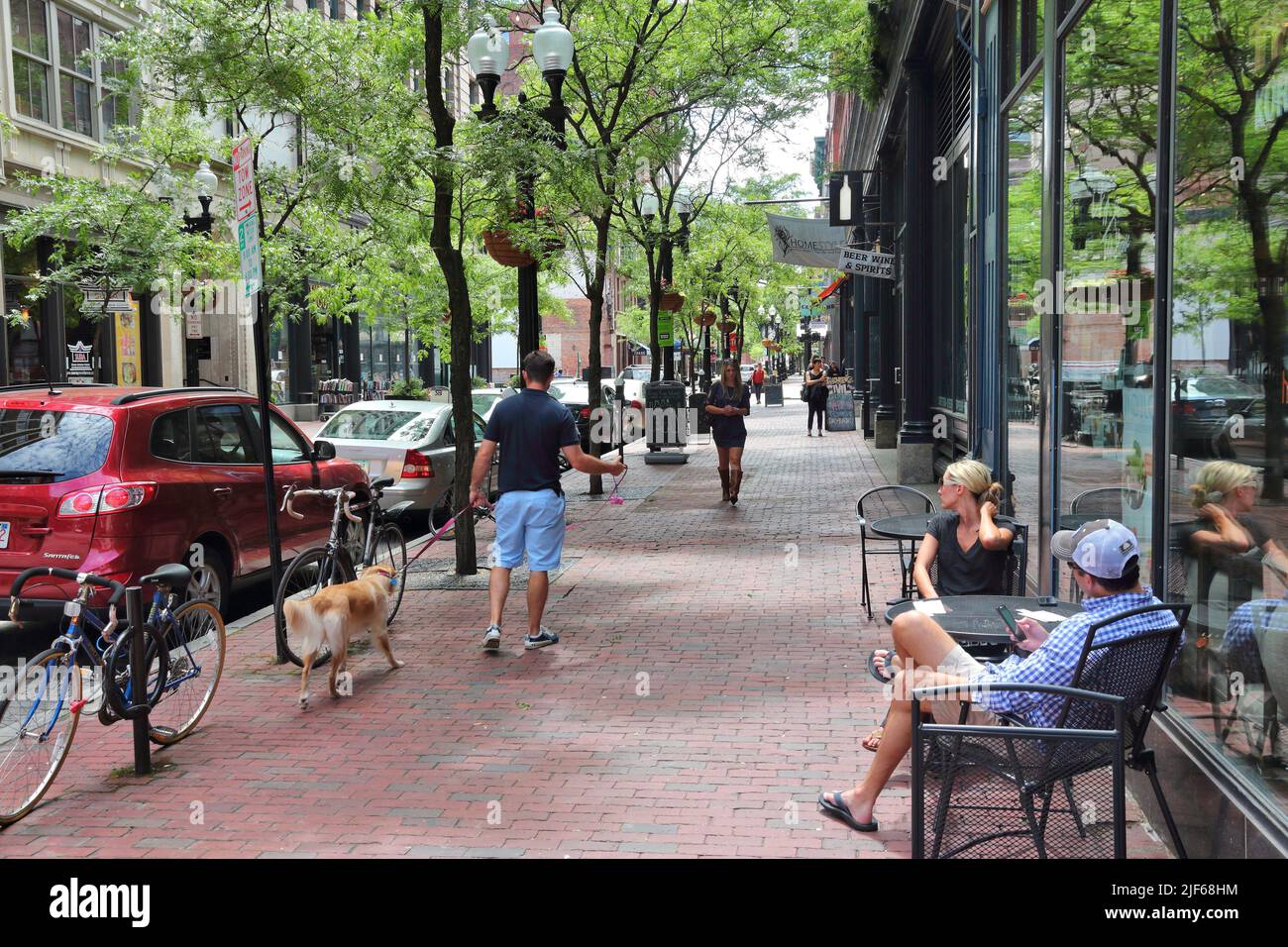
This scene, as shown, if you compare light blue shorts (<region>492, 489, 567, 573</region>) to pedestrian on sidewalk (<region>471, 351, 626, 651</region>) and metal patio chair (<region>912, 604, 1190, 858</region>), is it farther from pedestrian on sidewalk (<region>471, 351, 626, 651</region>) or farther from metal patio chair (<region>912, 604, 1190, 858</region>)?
metal patio chair (<region>912, 604, 1190, 858</region>)

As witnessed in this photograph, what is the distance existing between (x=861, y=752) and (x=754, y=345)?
4359 inches

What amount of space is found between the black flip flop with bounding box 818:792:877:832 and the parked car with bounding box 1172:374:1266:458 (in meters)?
1.94

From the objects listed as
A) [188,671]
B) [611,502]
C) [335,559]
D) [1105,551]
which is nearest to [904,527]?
[1105,551]

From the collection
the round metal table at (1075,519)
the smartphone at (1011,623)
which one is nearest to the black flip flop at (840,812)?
the smartphone at (1011,623)

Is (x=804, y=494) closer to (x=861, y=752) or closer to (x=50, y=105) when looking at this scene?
(x=861, y=752)

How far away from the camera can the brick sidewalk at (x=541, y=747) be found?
190 inches

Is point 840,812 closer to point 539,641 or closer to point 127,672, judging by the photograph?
point 127,672

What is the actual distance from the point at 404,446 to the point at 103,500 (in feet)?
19.8

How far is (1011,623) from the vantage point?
4.82m

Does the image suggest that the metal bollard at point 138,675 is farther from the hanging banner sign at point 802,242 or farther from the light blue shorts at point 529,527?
the hanging banner sign at point 802,242

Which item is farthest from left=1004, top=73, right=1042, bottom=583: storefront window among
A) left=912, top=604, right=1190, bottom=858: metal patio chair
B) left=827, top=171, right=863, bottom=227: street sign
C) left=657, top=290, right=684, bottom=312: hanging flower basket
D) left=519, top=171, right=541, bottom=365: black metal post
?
left=657, top=290, right=684, bottom=312: hanging flower basket

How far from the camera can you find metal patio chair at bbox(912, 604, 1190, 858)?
141 inches

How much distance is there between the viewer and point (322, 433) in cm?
1398
